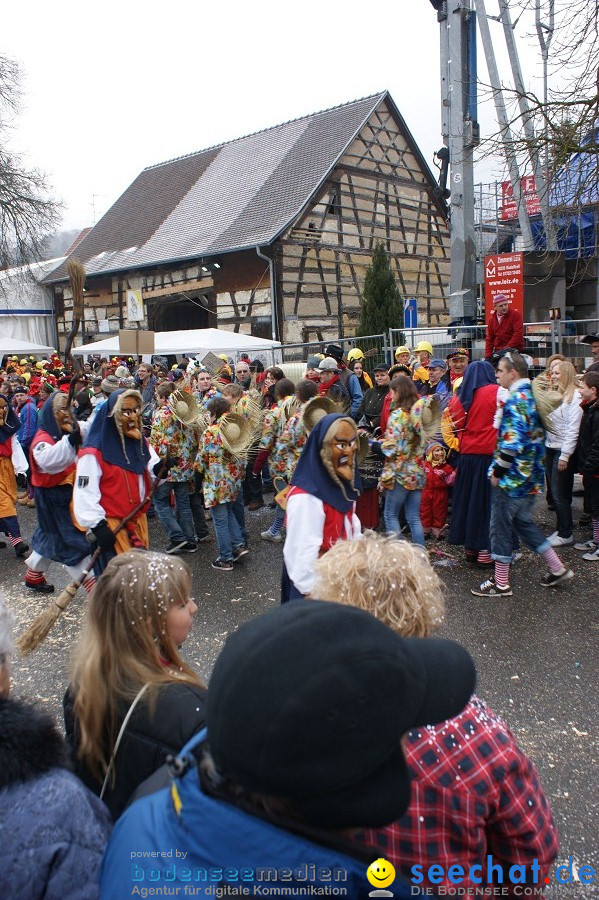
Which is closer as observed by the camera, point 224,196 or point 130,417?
point 130,417

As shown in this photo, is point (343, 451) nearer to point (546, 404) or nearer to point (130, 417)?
point (130, 417)

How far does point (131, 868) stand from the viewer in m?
1.05

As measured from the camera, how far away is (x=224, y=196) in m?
23.1

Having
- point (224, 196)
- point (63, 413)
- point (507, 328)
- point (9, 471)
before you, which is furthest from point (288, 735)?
point (224, 196)

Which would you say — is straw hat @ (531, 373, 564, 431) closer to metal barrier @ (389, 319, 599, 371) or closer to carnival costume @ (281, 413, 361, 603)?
carnival costume @ (281, 413, 361, 603)

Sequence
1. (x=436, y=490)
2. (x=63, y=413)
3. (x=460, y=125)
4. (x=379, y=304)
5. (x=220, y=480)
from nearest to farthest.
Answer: (x=63, y=413) → (x=220, y=480) → (x=436, y=490) → (x=460, y=125) → (x=379, y=304)

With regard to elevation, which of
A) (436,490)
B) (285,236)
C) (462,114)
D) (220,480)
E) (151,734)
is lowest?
(436,490)

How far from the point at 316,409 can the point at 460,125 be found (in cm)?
846

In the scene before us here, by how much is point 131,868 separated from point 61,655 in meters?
3.98

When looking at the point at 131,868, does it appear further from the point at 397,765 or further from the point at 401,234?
the point at 401,234

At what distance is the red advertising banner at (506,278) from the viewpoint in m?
10.8

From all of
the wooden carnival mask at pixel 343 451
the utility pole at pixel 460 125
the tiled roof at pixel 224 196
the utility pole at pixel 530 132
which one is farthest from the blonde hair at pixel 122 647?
the tiled roof at pixel 224 196

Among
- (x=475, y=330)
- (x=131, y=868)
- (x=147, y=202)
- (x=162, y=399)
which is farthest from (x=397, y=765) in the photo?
(x=147, y=202)

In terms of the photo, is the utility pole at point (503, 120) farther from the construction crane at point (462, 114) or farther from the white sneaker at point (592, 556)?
the white sneaker at point (592, 556)
